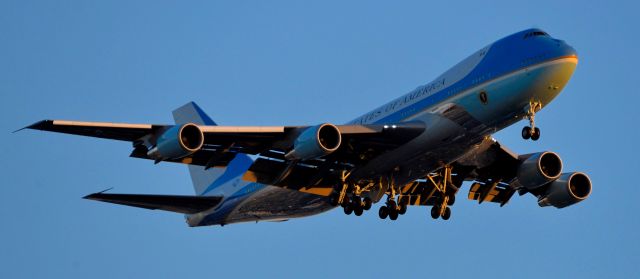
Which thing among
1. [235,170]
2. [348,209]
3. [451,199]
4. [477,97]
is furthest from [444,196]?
[235,170]

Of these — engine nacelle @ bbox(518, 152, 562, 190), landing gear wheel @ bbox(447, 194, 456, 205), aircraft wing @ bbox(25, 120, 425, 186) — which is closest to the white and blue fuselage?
aircraft wing @ bbox(25, 120, 425, 186)

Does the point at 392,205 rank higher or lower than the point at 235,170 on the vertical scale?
lower

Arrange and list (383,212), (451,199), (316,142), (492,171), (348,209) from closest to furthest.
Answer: (316,142)
(348,209)
(383,212)
(451,199)
(492,171)

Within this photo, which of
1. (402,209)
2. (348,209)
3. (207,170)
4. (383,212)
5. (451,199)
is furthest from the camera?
(207,170)

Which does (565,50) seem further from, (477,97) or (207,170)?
(207,170)

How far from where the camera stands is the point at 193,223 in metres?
57.6

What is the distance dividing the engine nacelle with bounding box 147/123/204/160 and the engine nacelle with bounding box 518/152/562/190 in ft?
51.9

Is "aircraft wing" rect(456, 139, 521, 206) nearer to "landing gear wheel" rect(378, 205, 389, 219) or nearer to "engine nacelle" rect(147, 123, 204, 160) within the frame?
"landing gear wheel" rect(378, 205, 389, 219)

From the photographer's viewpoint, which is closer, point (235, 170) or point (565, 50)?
point (565, 50)

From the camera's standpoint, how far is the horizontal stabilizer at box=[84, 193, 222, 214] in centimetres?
5072

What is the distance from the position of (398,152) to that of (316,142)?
4369mm

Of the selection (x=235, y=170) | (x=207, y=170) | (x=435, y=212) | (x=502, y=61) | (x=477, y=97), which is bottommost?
(x=435, y=212)

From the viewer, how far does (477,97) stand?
4603 centimetres

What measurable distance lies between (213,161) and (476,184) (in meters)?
14.3
